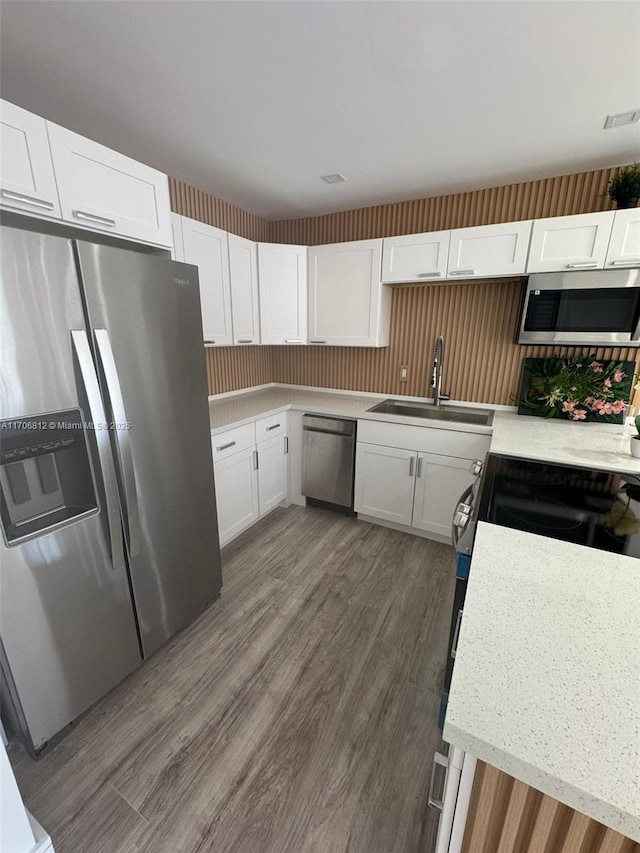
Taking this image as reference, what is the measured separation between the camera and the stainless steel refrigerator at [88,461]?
44.4 inches

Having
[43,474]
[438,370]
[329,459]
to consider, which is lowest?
[329,459]

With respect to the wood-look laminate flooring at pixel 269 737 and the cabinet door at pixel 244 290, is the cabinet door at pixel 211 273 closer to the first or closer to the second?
the cabinet door at pixel 244 290

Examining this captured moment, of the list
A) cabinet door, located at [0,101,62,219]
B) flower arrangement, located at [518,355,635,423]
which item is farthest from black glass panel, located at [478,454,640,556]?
cabinet door, located at [0,101,62,219]

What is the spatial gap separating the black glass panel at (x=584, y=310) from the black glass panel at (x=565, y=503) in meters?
1.03

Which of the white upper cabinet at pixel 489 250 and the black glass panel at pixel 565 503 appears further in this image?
the white upper cabinet at pixel 489 250

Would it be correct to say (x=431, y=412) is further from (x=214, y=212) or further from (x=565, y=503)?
(x=214, y=212)

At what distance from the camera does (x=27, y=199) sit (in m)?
1.25

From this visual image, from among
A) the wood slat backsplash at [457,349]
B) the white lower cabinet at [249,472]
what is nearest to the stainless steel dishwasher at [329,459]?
the white lower cabinet at [249,472]

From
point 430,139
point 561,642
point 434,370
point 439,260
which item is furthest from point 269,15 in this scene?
point 434,370

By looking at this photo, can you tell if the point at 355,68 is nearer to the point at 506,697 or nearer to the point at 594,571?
the point at 594,571

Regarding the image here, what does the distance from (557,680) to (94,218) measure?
203cm

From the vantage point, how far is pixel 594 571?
944mm

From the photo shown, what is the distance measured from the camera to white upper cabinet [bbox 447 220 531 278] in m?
2.24

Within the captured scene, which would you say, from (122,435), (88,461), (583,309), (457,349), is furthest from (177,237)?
(583,309)
